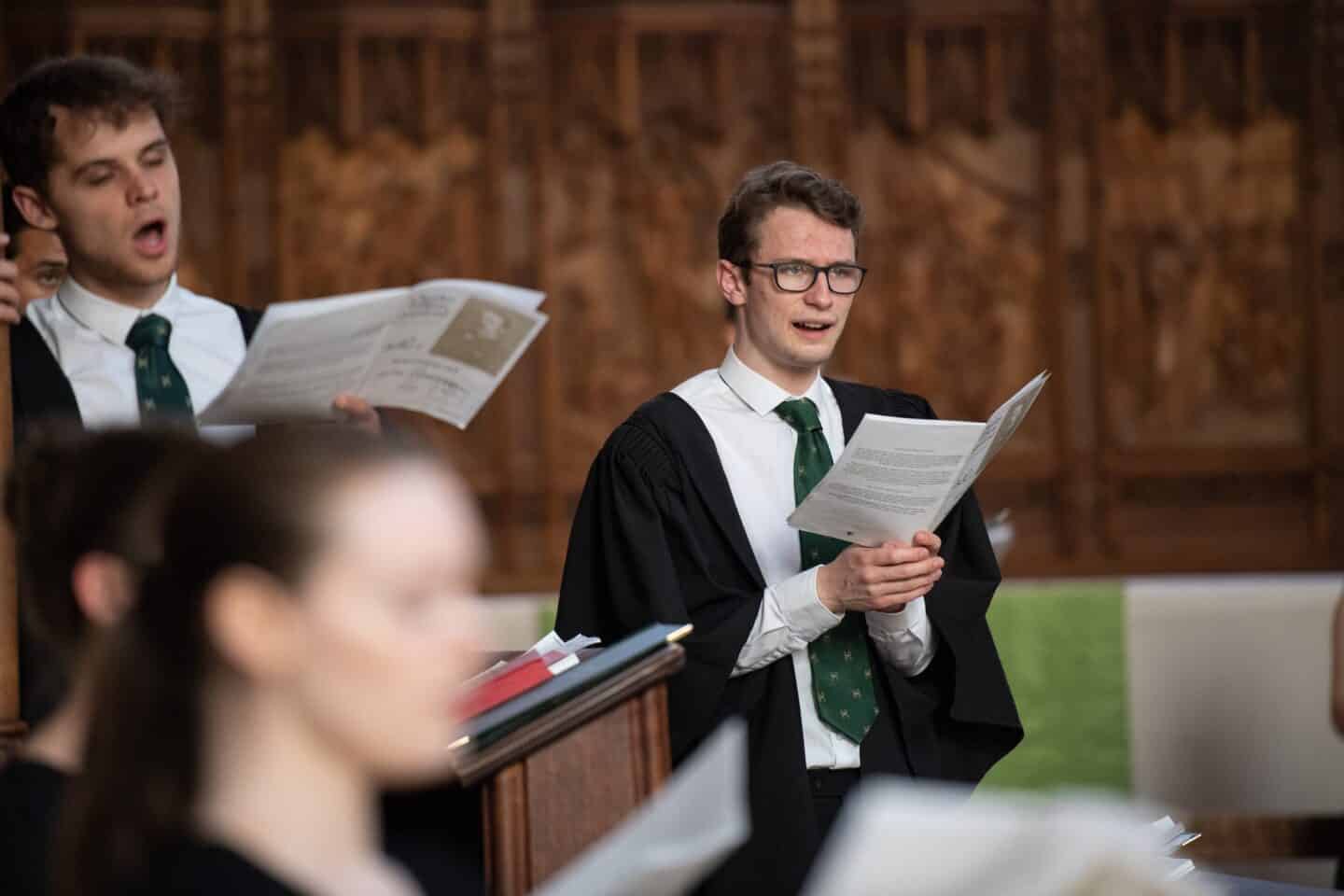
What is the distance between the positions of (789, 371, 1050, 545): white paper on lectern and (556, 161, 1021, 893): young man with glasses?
0.05m

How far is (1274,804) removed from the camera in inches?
214

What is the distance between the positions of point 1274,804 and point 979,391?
2328mm

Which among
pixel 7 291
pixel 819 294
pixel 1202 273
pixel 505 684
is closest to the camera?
pixel 505 684

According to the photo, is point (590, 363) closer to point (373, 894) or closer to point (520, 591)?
point (520, 591)

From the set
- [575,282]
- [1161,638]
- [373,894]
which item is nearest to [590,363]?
[575,282]

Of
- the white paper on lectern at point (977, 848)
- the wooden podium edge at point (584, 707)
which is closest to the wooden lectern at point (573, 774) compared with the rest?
the wooden podium edge at point (584, 707)

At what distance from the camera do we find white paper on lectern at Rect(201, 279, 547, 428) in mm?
2799

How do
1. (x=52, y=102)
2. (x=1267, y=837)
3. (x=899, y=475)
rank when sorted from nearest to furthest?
(x=899, y=475), (x=52, y=102), (x=1267, y=837)

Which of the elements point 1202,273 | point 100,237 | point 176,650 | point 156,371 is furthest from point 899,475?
point 1202,273

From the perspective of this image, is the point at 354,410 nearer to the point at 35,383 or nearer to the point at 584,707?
the point at 35,383

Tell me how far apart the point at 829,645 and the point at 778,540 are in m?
0.21

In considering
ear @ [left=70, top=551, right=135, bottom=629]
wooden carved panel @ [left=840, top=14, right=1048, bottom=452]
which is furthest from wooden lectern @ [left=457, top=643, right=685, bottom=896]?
wooden carved panel @ [left=840, top=14, right=1048, bottom=452]

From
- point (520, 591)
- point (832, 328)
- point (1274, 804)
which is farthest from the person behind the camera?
point (520, 591)

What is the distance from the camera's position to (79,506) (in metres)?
1.31
